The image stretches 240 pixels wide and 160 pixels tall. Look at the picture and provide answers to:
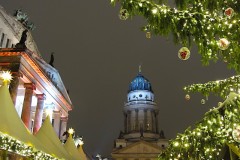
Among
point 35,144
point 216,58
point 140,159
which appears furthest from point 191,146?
point 140,159

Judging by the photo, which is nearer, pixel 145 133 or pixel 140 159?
pixel 140 159

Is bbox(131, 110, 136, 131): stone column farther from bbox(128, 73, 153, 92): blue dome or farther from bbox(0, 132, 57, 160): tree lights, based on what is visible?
bbox(0, 132, 57, 160): tree lights

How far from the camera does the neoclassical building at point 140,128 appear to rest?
258 ft

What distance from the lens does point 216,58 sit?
686cm

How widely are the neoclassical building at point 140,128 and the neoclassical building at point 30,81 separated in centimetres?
4627

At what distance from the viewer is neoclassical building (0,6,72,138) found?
2330 cm

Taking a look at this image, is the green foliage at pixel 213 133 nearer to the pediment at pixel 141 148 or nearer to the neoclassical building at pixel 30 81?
the neoclassical building at pixel 30 81

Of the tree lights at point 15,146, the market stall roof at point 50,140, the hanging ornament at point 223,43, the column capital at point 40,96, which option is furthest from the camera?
the column capital at point 40,96

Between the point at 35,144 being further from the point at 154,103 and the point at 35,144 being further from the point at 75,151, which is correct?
the point at 154,103

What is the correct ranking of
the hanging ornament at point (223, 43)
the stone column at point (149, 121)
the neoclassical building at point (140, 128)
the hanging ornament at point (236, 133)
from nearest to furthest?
the hanging ornament at point (236, 133) → the hanging ornament at point (223, 43) → the neoclassical building at point (140, 128) → the stone column at point (149, 121)

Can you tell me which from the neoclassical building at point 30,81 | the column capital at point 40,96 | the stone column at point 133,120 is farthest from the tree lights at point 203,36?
the stone column at point 133,120

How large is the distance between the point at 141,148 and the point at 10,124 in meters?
69.0

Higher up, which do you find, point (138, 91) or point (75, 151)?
point (138, 91)

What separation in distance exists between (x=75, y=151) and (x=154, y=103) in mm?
73802
